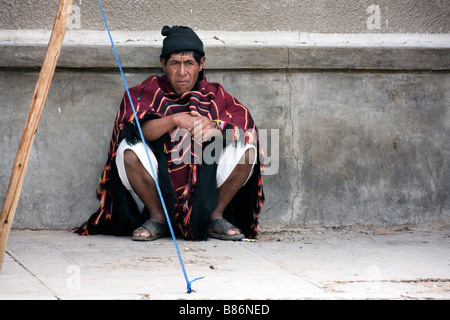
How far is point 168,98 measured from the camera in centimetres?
480

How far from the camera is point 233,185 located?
4.70 metres

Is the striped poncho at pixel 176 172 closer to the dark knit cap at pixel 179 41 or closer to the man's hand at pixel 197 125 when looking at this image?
the man's hand at pixel 197 125

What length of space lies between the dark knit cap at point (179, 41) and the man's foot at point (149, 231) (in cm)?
108

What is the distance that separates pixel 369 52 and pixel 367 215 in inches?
45.0

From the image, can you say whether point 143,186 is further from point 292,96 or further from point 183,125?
point 292,96

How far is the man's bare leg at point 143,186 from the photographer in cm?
457

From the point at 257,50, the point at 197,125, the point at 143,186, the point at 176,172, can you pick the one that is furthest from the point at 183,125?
the point at 257,50

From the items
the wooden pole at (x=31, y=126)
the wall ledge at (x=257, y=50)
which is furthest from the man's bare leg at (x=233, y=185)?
the wooden pole at (x=31, y=126)

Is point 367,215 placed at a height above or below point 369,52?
below

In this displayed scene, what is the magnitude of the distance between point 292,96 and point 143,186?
4.08ft

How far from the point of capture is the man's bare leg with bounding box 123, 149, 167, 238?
4574 mm

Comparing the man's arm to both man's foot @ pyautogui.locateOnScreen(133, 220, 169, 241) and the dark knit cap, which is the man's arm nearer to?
the dark knit cap

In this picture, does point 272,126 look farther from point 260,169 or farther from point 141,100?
point 141,100
